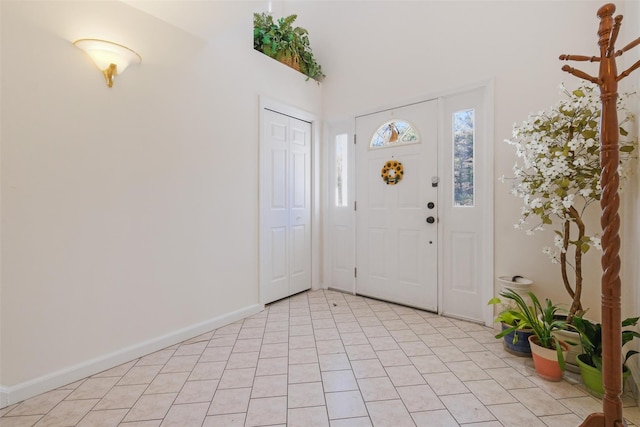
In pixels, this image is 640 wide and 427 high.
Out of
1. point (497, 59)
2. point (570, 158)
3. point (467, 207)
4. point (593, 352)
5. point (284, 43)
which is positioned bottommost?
point (593, 352)

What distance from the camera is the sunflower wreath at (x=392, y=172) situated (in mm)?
3037

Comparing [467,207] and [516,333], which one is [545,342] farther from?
[467,207]

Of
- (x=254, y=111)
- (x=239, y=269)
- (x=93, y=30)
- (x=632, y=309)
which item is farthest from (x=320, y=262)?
(x=93, y=30)

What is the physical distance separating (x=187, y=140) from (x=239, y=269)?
1245 mm

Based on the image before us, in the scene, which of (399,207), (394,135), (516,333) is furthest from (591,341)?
(394,135)

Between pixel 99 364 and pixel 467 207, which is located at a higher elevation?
pixel 467 207

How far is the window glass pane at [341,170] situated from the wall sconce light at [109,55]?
2221 millimetres

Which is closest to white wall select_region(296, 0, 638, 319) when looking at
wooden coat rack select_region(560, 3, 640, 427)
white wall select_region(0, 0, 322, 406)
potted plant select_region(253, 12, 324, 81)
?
potted plant select_region(253, 12, 324, 81)

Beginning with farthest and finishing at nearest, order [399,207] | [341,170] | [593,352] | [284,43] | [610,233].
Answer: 1. [341,170]
2. [284,43]
3. [399,207]
4. [593,352]
5. [610,233]

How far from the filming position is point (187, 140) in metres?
2.35

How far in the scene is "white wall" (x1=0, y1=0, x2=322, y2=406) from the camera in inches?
63.4

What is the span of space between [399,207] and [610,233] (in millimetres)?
1927

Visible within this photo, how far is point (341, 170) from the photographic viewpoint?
357 centimetres

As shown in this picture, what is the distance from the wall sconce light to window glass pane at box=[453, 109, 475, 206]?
8.69 feet
